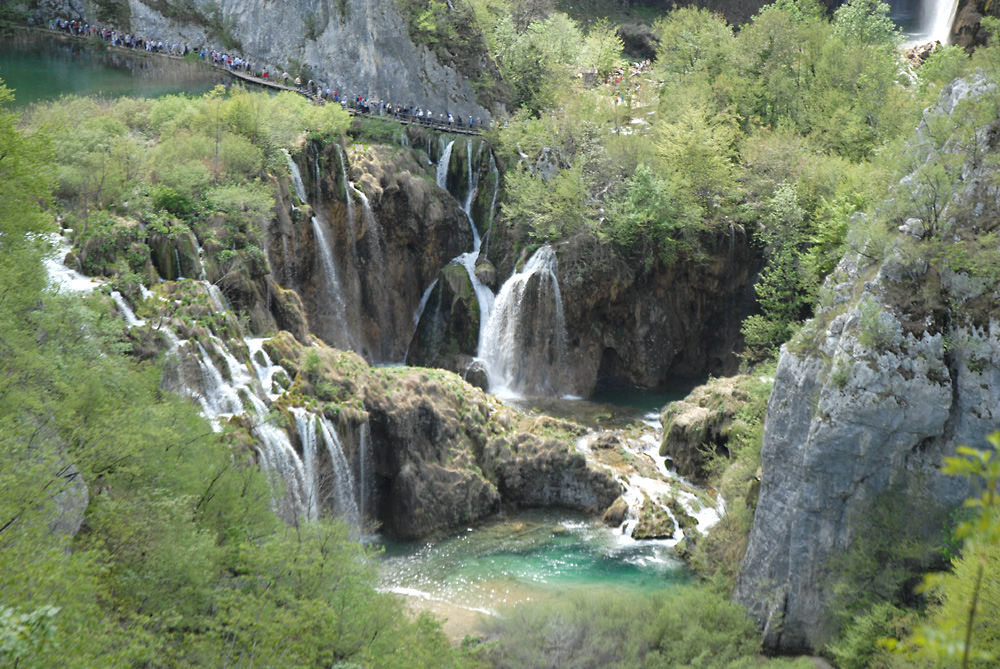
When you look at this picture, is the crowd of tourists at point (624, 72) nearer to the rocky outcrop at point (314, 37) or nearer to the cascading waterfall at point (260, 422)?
the rocky outcrop at point (314, 37)

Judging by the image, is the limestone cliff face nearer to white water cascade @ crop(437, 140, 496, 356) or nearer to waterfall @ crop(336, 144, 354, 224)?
white water cascade @ crop(437, 140, 496, 356)

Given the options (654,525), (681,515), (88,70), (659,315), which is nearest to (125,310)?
(654,525)

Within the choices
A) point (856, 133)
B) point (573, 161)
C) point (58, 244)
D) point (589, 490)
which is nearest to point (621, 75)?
point (573, 161)

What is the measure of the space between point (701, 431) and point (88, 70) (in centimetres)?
3976

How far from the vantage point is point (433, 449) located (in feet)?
89.4

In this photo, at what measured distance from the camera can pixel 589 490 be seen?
27641mm

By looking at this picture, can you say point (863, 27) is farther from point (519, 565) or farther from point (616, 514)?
point (519, 565)

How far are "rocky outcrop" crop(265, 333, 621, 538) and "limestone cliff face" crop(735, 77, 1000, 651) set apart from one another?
8.37 m

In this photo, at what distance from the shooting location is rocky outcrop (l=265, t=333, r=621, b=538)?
25883 millimetres

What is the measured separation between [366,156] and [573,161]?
11.3 m

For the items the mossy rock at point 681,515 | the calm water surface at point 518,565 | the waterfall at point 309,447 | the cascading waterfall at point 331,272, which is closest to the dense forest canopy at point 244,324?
the mossy rock at point 681,515

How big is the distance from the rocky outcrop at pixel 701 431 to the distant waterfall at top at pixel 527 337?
9185mm

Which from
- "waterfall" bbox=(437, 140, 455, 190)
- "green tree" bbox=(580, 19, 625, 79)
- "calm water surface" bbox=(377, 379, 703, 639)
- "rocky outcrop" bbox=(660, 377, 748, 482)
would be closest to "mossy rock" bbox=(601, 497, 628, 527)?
"calm water surface" bbox=(377, 379, 703, 639)

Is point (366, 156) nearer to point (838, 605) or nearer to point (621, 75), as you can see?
point (621, 75)
